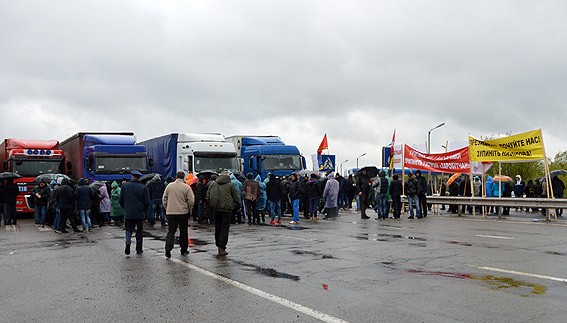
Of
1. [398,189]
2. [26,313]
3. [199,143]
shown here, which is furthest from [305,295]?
[199,143]

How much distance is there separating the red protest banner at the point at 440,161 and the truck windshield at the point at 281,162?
618cm

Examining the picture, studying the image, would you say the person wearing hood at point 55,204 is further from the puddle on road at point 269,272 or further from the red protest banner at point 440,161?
the red protest banner at point 440,161

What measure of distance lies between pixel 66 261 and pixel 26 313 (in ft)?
15.8

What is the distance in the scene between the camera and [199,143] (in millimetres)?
27797

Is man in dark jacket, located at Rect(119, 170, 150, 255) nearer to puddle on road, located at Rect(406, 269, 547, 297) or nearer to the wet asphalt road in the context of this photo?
the wet asphalt road

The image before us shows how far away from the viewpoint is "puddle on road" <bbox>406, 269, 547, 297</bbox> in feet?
25.8

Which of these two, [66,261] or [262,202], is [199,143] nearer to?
[262,202]

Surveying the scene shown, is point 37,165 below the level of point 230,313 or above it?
above

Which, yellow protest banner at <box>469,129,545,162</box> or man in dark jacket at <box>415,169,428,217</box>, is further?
man in dark jacket at <box>415,169,428,217</box>

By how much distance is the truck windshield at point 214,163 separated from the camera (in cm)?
2731

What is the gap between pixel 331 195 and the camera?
23859 millimetres

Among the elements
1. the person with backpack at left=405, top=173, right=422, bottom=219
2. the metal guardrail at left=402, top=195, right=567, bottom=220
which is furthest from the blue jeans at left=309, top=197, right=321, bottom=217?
the metal guardrail at left=402, top=195, right=567, bottom=220

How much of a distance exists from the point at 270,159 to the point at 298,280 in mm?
22359

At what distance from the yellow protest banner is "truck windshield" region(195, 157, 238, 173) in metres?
10.7
